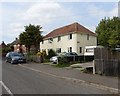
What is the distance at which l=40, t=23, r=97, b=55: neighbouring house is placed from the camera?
55562mm

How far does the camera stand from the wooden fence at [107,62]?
19.1 m

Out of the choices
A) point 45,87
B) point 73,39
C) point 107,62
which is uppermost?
point 73,39

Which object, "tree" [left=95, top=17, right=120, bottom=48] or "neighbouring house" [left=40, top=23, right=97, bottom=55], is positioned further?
"neighbouring house" [left=40, top=23, right=97, bottom=55]

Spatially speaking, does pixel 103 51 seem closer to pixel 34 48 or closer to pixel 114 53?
pixel 114 53

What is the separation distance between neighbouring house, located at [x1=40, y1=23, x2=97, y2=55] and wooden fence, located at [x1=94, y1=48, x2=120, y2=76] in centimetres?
3335

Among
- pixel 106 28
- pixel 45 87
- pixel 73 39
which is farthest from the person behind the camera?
pixel 73 39

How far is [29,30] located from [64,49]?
26.0ft

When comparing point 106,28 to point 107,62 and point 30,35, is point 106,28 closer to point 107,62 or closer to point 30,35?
point 107,62

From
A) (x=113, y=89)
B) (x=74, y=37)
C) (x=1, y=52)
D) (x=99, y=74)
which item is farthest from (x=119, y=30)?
(x=1, y=52)

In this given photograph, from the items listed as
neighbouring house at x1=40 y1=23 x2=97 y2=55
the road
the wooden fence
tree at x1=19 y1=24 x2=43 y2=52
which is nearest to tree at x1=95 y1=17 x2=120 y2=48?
the wooden fence

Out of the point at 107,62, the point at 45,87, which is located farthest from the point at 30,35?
the point at 45,87

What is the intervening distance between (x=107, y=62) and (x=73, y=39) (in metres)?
36.4

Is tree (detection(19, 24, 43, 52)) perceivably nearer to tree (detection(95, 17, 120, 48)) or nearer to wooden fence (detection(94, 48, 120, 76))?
tree (detection(95, 17, 120, 48))

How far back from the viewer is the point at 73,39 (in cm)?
5612
